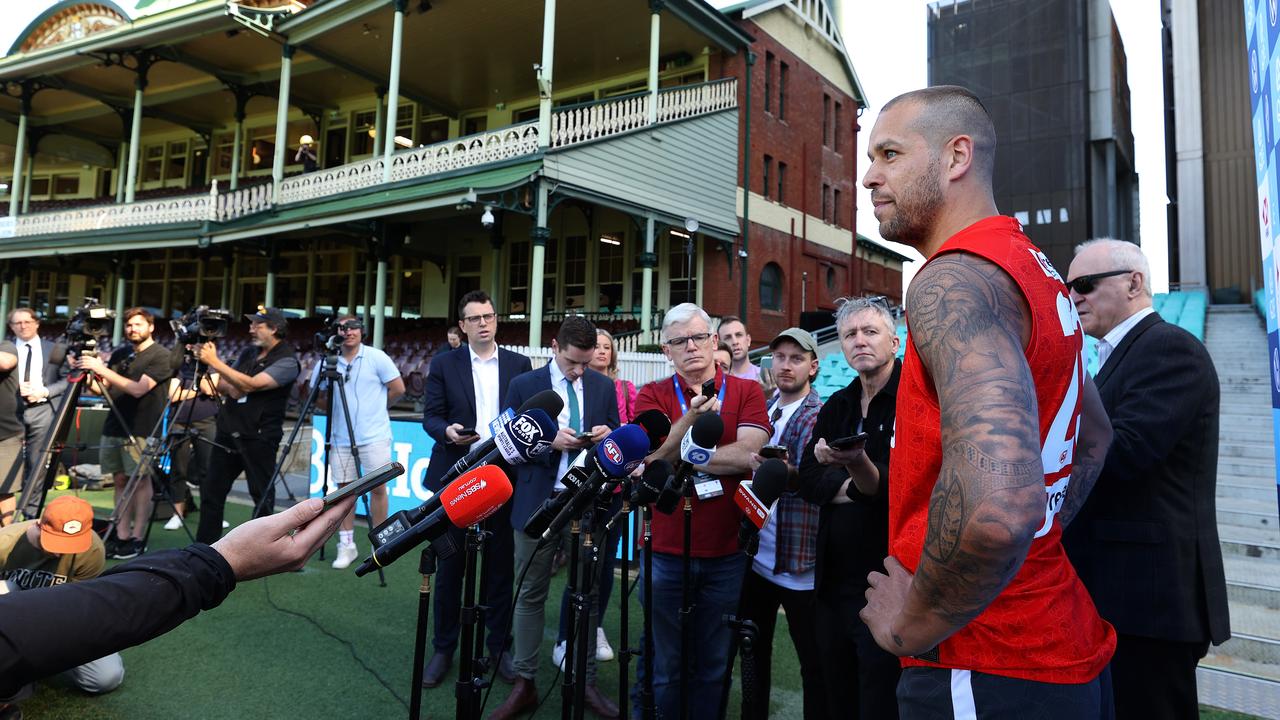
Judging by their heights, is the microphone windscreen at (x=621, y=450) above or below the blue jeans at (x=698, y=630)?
A: above

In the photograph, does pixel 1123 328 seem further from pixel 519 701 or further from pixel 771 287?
pixel 771 287

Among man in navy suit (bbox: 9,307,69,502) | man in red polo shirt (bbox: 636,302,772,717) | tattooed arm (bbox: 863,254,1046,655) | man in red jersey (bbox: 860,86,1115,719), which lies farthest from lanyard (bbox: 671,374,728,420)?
man in navy suit (bbox: 9,307,69,502)

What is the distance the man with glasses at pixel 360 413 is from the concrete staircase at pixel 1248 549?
607cm

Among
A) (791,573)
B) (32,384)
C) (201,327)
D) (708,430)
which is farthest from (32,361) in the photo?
(791,573)

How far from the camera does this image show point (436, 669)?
159 inches

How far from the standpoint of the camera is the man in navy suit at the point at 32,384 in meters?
6.02

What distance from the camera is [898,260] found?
99.1 ft

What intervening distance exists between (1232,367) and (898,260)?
20.9 m

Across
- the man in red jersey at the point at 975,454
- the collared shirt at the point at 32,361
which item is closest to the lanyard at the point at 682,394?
the man in red jersey at the point at 975,454

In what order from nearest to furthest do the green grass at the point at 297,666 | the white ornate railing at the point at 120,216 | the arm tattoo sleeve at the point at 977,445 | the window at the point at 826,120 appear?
the arm tattoo sleeve at the point at 977,445 → the green grass at the point at 297,666 → the white ornate railing at the point at 120,216 → the window at the point at 826,120

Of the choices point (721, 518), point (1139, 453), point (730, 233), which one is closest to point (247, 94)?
point (730, 233)

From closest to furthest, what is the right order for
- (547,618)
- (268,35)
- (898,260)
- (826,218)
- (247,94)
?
(547,618) → (268,35) → (247,94) → (826,218) → (898,260)

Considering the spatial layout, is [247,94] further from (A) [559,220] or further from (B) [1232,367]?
(B) [1232,367]

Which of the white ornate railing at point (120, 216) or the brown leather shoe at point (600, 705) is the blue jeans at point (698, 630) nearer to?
the brown leather shoe at point (600, 705)
